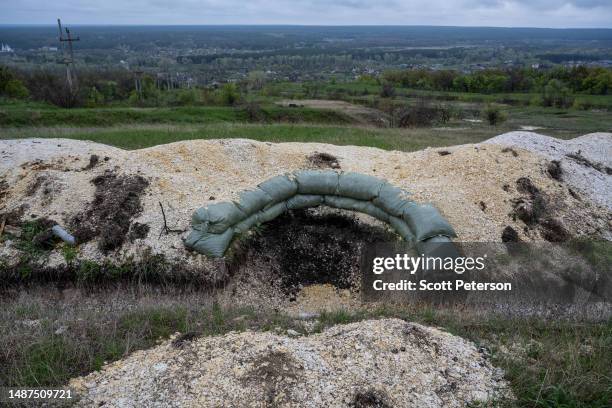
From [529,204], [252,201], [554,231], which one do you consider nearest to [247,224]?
[252,201]

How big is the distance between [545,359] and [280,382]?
3.01 m

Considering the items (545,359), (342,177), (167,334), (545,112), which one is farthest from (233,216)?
(545,112)

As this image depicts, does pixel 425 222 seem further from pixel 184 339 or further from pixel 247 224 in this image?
pixel 184 339

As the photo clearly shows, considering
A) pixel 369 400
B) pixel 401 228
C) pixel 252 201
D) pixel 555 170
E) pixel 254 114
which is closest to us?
pixel 369 400

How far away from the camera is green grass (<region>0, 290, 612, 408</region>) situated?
15.4 ft

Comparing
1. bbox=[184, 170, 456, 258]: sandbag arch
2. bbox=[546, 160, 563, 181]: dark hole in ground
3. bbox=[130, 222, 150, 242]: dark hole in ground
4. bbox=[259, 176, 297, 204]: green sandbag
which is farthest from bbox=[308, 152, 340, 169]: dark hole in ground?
bbox=[546, 160, 563, 181]: dark hole in ground

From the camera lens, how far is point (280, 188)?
935 centimetres

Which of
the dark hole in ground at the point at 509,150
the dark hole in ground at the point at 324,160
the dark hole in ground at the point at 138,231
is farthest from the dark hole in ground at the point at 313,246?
the dark hole in ground at the point at 509,150

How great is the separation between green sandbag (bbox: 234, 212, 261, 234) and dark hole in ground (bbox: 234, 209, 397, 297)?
0.30 meters

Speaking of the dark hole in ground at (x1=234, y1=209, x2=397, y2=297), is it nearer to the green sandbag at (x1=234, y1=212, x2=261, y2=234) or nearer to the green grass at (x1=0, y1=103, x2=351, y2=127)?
the green sandbag at (x1=234, y1=212, x2=261, y2=234)

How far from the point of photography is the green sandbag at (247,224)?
8.61 m

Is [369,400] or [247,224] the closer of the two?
[369,400]

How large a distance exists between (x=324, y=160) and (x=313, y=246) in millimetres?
2728

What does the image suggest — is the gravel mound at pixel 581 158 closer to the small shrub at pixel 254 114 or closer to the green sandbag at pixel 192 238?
the green sandbag at pixel 192 238
